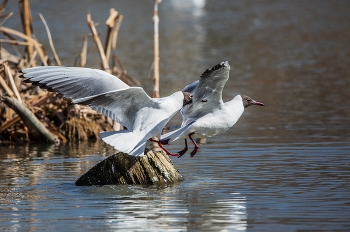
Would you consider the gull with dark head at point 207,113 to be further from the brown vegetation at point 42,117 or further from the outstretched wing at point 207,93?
the brown vegetation at point 42,117

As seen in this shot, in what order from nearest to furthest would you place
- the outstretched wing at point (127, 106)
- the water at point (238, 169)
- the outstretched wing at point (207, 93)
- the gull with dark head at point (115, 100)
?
1. the water at point (238, 169)
2. the gull with dark head at point (115, 100)
3. the outstretched wing at point (127, 106)
4. the outstretched wing at point (207, 93)

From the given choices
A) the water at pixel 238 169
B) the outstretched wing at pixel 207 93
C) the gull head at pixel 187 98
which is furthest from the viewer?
the gull head at pixel 187 98

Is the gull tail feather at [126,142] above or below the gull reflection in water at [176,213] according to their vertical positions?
above

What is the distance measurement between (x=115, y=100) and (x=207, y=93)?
1217mm

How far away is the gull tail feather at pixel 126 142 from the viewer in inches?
336

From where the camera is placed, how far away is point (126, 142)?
870cm

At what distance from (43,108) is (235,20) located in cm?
2848

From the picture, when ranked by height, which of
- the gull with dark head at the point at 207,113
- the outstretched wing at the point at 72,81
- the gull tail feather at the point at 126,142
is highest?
the outstretched wing at the point at 72,81

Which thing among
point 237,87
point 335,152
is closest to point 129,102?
point 335,152

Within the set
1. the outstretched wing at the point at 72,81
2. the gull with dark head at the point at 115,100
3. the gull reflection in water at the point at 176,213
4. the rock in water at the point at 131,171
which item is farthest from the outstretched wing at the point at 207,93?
the gull reflection in water at the point at 176,213

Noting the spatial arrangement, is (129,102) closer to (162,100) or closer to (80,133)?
(162,100)

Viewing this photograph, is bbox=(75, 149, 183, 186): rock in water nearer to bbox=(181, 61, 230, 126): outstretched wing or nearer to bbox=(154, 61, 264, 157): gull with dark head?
bbox=(154, 61, 264, 157): gull with dark head

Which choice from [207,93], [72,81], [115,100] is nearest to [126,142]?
[115,100]

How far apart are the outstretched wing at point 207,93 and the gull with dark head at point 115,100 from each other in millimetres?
345
